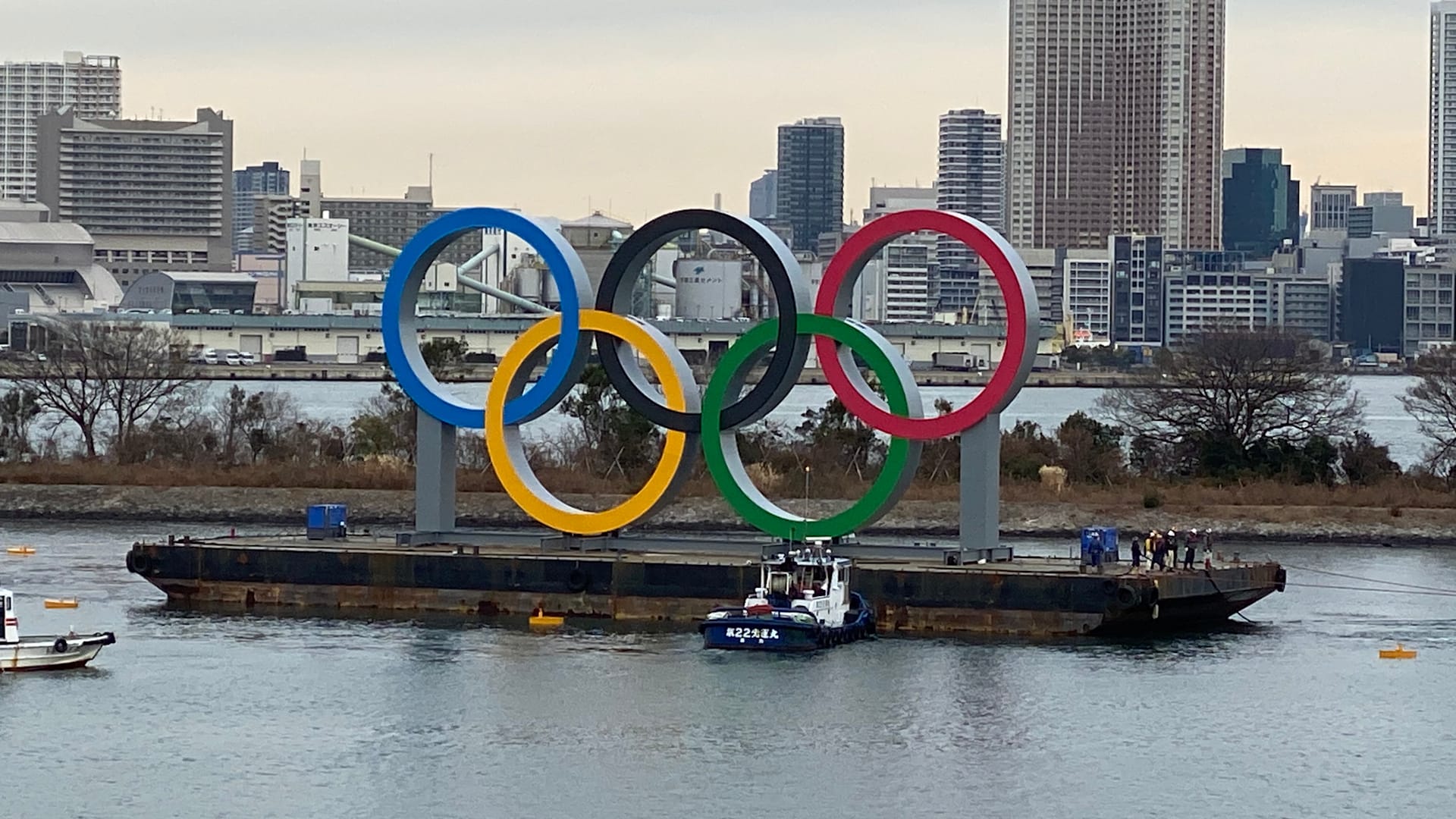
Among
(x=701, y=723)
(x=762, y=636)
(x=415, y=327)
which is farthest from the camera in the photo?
(x=415, y=327)

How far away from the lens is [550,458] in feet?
310

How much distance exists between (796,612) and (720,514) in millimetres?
31456

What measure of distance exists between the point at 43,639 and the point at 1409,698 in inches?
1021

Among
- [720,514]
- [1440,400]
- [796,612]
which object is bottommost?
[796,612]

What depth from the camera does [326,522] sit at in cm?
6381

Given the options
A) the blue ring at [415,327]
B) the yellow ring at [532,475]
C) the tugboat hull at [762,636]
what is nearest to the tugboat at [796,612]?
the tugboat hull at [762,636]

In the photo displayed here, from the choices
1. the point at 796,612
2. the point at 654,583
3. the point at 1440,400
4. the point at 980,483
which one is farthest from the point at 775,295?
the point at 1440,400

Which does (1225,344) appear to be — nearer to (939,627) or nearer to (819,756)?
(939,627)

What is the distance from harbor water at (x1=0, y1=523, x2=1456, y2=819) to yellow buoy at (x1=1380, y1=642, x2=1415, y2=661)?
1.08 ft

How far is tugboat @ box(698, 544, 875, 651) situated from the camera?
175 ft

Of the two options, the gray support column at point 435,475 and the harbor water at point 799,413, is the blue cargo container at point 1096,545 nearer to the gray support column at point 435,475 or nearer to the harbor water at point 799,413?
the gray support column at point 435,475

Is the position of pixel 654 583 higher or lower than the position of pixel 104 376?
lower

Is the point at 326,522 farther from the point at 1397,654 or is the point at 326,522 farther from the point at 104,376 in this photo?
the point at 104,376

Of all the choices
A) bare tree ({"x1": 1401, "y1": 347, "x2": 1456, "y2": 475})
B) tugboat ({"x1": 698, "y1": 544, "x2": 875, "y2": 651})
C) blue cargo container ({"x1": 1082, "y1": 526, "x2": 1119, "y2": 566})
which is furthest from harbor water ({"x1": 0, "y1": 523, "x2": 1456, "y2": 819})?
bare tree ({"x1": 1401, "y1": 347, "x2": 1456, "y2": 475})
